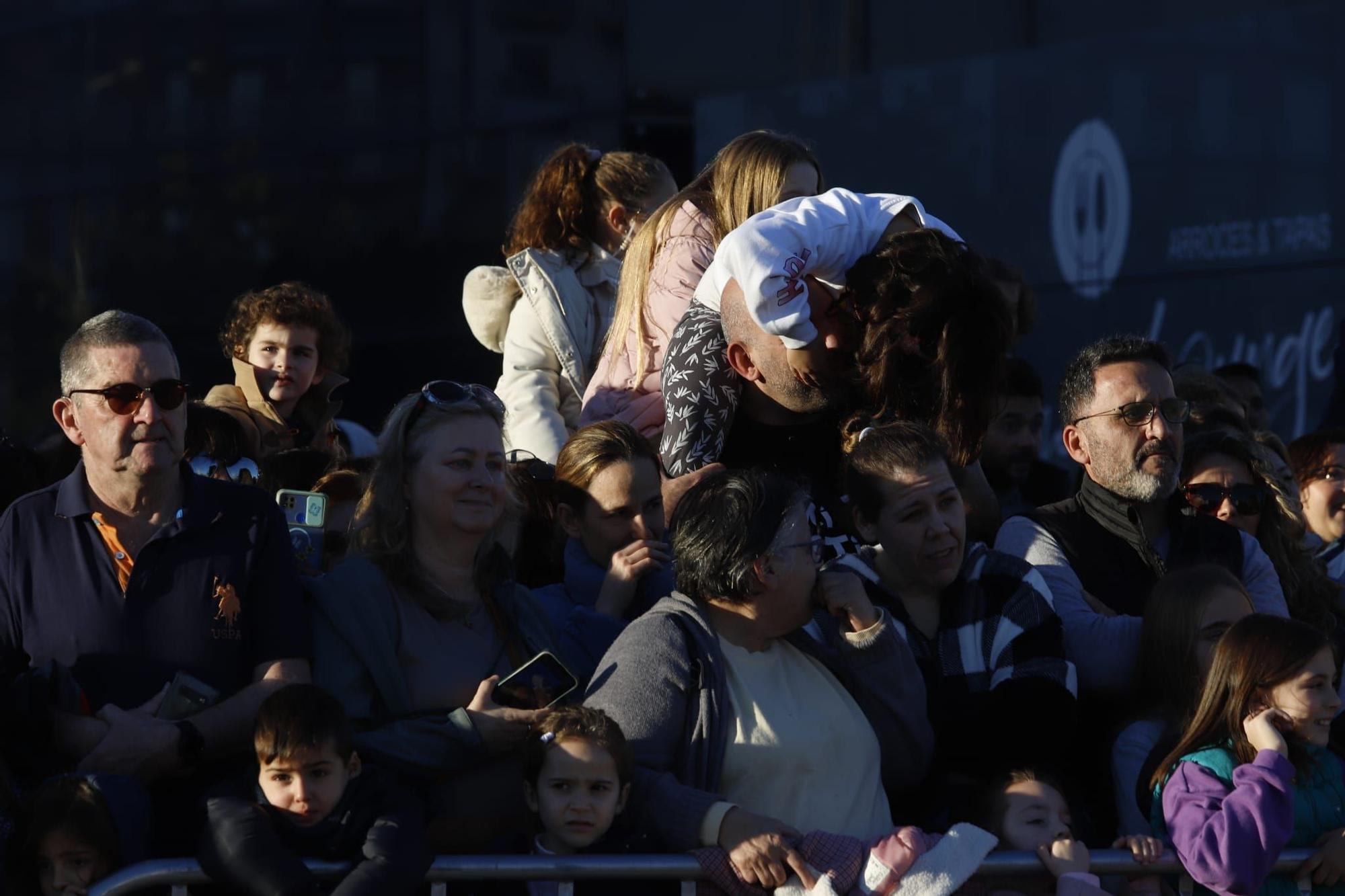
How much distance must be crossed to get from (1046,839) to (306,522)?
220 centimetres

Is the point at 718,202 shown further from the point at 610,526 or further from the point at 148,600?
the point at 148,600

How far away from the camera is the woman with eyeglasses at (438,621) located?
4.33 metres

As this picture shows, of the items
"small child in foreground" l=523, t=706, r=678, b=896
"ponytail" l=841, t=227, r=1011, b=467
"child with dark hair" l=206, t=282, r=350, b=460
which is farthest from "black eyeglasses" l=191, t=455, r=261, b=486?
"ponytail" l=841, t=227, r=1011, b=467

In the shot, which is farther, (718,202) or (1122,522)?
(718,202)

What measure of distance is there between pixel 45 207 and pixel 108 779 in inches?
318

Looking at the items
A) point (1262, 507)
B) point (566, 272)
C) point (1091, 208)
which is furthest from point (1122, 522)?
point (1091, 208)

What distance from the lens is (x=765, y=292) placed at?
15.3 ft

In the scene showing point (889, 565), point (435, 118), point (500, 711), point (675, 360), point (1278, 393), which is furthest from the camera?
point (435, 118)

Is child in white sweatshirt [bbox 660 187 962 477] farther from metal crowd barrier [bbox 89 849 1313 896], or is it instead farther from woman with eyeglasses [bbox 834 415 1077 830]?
metal crowd barrier [bbox 89 849 1313 896]

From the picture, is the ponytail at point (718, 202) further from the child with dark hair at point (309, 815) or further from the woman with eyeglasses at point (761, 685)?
the child with dark hair at point (309, 815)

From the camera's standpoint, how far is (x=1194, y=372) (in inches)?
260

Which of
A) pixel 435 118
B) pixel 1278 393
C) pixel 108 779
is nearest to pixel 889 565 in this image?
pixel 108 779

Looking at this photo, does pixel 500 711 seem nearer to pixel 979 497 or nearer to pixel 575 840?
pixel 575 840

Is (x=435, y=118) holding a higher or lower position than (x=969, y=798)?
higher
